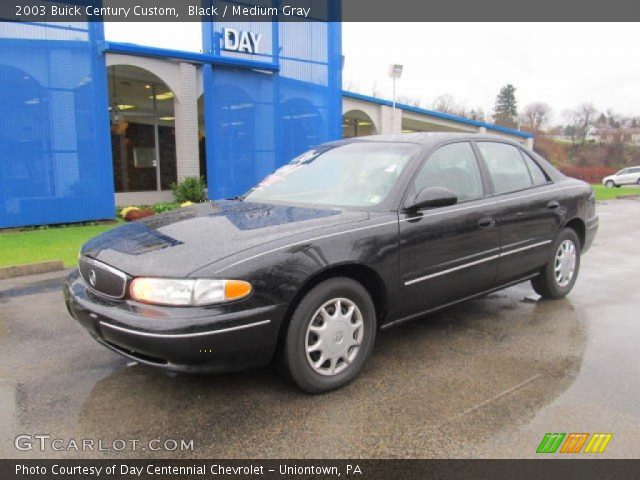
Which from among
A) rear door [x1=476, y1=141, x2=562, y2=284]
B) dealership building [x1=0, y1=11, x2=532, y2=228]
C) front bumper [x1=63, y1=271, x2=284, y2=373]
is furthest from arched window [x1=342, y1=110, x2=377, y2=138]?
front bumper [x1=63, y1=271, x2=284, y2=373]

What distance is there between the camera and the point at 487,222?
13.7ft

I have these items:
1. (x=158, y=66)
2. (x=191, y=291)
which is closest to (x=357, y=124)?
(x=158, y=66)

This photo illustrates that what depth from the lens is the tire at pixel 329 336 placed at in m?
3.04

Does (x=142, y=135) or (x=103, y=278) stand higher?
(x=142, y=135)

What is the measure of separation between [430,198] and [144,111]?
1589 centimetres

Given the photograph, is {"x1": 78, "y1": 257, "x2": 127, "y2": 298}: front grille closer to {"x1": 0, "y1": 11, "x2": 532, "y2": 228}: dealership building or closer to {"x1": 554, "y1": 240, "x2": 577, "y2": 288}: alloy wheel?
{"x1": 554, "y1": 240, "x2": 577, "y2": 288}: alloy wheel

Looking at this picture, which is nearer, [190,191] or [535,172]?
[535,172]

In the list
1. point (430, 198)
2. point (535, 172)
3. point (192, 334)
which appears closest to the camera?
point (192, 334)

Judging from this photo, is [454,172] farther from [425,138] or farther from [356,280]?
[356,280]

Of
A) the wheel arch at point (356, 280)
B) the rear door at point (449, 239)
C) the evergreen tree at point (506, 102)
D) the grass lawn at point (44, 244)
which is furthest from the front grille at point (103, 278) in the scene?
the evergreen tree at point (506, 102)

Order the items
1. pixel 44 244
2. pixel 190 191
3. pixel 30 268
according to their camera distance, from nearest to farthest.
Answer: pixel 30 268 < pixel 44 244 < pixel 190 191

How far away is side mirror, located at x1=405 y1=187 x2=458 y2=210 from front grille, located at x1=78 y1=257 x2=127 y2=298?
1941mm

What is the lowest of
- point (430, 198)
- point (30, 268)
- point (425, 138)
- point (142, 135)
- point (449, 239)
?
point (30, 268)

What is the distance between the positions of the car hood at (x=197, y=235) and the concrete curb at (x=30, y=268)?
147 inches
